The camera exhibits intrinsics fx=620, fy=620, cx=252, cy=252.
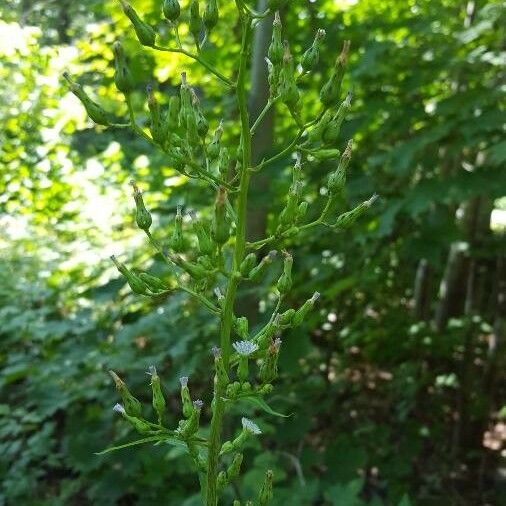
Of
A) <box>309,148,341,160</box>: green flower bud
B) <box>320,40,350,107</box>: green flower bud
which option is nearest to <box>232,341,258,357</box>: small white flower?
<box>309,148,341,160</box>: green flower bud

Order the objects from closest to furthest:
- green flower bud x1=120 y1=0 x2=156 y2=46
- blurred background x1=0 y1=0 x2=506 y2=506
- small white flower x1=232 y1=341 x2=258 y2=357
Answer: green flower bud x1=120 y1=0 x2=156 y2=46
small white flower x1=232 y1=341 x2=258 y2=357
blurred background x1=0 y1=0 x2=506 y2=506

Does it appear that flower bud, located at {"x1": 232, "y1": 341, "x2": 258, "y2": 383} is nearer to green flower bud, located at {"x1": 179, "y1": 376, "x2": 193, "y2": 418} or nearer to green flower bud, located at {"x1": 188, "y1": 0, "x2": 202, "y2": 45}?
green flower bud, located at {"x1": 179, "y1": 376, "x2": 193, "y2": 418}

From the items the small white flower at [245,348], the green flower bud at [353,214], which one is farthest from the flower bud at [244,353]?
the green flower bud at [353,214]

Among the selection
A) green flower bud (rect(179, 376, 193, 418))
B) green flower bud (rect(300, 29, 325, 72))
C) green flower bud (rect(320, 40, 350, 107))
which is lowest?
green flower bud (rect(179, 376, 193, 418))

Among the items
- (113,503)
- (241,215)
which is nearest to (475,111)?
(241,215)

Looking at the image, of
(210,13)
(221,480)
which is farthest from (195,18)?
(221,480)

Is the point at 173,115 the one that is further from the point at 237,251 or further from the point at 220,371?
the point at 220,371

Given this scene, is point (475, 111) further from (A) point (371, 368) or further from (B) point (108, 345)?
(A) point (371, 368)

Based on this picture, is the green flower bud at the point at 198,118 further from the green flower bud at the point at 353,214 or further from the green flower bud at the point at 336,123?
the green flower bud at the point at 353,214
